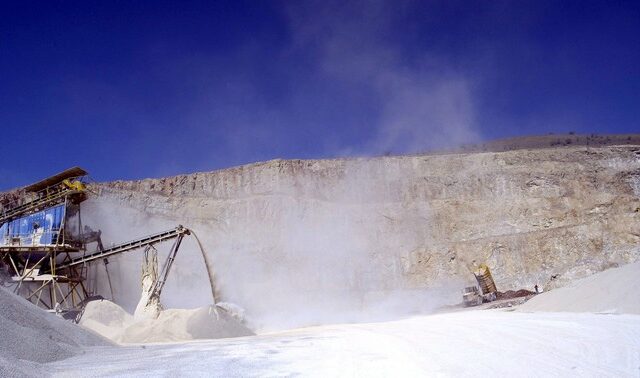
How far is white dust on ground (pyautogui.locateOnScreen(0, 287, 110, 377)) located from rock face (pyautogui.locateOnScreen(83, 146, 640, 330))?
21123 millimetres

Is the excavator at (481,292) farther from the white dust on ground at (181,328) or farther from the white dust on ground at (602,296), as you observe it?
the white dust on ground at (181,328)

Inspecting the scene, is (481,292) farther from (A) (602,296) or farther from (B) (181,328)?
(B) (181,328)

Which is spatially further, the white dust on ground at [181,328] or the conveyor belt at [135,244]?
the conveyor belt at [135,244]

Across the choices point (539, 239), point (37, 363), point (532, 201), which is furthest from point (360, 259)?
point (37, 363)

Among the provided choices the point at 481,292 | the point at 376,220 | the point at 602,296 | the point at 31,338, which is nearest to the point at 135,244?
the point at 31,338

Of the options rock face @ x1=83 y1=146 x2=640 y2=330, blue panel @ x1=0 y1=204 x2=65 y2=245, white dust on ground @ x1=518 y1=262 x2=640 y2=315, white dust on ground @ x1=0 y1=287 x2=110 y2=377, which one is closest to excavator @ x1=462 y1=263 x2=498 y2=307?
Answer: rock face @ x1=83 y1=146 x2=640 y2=330

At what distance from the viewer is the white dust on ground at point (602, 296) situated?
13445mm

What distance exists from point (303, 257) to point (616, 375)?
1549 inches

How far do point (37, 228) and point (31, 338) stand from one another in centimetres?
1916

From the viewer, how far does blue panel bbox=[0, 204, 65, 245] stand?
25906 mm

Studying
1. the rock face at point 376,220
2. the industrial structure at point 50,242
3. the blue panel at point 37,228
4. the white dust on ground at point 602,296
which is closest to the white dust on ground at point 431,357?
the white dust on ground at point 602,296

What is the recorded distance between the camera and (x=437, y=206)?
5038 cm

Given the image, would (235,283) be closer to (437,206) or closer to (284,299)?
(284,299)

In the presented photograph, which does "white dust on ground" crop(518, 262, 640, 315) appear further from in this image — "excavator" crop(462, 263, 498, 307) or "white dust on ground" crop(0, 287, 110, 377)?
"white dust on ground" crop(0, 287, 110, 377)
